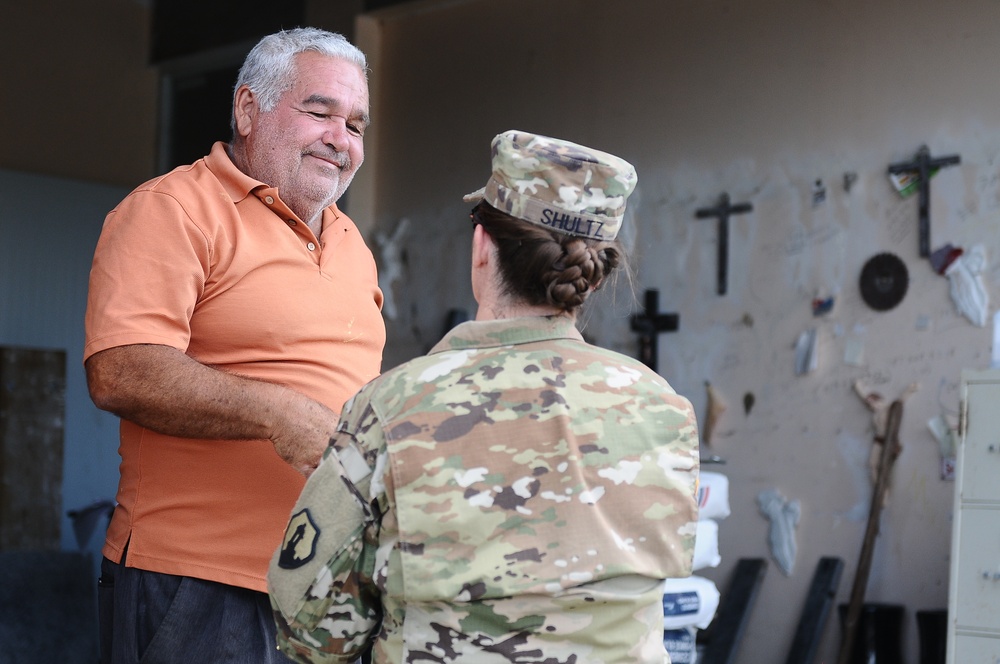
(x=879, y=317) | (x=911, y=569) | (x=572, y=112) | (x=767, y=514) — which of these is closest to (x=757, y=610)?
(x=767, y=514)

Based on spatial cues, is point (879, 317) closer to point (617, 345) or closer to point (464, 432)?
point (617, 345)

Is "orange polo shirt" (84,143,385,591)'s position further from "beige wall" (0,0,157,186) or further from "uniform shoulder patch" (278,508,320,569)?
"beige wall" (0,0,157,186)

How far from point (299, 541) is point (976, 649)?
276 centimetres

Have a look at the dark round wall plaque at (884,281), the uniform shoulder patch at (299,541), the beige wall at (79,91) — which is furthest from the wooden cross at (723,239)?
the beige wall at (79,91)

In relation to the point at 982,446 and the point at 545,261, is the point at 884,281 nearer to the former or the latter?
the point at 982,446

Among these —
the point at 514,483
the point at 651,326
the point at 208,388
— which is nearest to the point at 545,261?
the point at 514,483

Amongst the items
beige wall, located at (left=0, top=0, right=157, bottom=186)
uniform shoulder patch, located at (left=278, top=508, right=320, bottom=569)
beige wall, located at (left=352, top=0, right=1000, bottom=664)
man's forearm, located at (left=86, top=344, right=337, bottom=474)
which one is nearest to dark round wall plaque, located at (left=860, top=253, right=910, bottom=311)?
beige wall, located at (left=352, top=0, right=1000, bottom=664)

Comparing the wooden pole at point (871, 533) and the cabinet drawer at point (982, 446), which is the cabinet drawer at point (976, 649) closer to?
the cabinet drawer at point (982, 446)

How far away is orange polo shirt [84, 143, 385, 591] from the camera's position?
5.47 ft

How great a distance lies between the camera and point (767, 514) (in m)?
4.51

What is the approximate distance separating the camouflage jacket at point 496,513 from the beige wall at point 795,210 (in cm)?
313

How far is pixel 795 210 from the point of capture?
4.53m

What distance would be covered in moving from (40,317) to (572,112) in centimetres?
309

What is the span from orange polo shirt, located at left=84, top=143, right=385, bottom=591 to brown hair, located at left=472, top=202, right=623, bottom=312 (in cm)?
55
